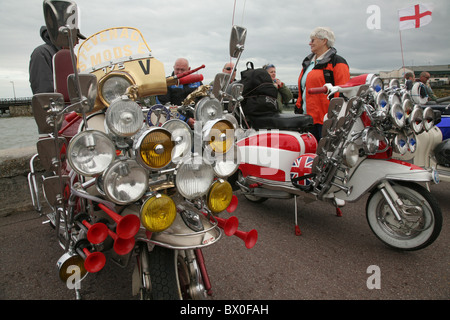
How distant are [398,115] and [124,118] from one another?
2143mm

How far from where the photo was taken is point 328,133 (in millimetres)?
2703

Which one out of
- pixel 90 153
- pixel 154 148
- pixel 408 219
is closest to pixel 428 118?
pixel 408 219

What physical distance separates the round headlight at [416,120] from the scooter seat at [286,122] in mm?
1039

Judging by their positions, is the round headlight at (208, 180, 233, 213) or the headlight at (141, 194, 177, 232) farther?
the round headlight at (208, 180, 233, 213)

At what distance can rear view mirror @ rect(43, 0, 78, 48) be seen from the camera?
4.14 feet

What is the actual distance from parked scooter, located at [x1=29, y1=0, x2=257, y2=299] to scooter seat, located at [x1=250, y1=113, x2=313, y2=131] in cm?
167

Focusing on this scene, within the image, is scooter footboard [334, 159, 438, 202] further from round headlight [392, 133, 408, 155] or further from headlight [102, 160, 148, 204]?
headlight [102, 160, 148, 204]

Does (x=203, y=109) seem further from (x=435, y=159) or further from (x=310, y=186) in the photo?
(x=435, y=159)

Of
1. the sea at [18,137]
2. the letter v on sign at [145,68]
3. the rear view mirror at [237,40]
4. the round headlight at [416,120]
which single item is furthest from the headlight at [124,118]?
the sea at [18,137]

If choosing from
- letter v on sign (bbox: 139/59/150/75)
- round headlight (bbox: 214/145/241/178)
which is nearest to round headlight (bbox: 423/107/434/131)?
round headlight (bbox: 214/145/241/178)

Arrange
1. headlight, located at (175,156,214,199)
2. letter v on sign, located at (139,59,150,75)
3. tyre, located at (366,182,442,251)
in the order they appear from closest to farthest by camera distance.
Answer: headlight, located at (175,156,214,199) < letter v on sign, located at (139,59,150,75) < tyre, located at (366,182,442,251)

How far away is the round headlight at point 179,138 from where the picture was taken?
1.44 metres
